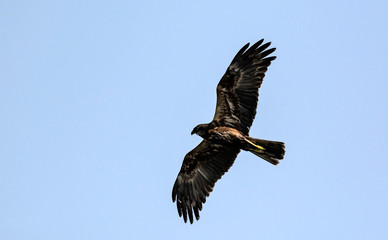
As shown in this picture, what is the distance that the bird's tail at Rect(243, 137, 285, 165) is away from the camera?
16891 millimetres

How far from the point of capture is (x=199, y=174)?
18766 mm

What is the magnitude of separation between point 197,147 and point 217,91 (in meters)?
2.08

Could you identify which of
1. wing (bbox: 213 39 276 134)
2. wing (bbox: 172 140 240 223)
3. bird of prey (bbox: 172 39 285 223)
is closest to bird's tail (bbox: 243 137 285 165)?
bird of prey (bbox: 172 39 285 223)

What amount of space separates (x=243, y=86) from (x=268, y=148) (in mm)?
1878

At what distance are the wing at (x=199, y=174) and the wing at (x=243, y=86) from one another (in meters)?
1.23

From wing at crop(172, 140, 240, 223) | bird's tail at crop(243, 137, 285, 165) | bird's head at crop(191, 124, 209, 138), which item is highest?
bird's head at crop(191, 124, 209, 138)

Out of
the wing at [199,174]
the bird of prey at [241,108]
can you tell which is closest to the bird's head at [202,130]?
the bird of prey at [241,108]

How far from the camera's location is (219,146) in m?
18.2

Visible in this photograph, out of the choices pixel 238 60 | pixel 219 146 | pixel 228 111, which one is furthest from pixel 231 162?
pixel 238 60

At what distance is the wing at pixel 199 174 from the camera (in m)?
18.3

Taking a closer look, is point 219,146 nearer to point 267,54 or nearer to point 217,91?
point 217,91

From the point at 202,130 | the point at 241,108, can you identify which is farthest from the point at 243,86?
the point at 202,130

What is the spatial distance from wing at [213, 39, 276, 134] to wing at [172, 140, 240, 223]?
123cm

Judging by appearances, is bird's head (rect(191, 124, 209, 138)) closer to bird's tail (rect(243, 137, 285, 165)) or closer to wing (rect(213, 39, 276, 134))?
wing (rect(213, 39, 276, 134))
